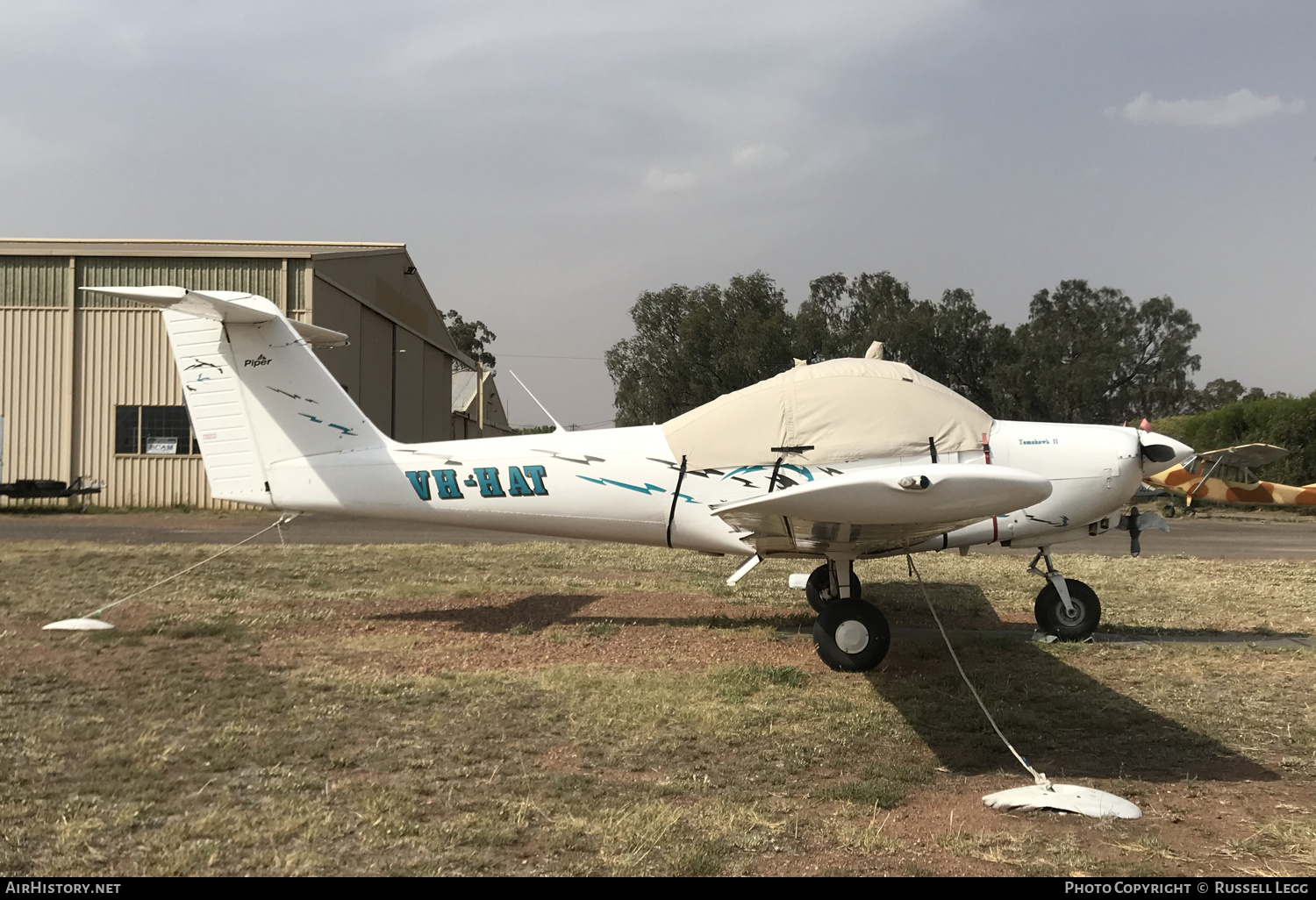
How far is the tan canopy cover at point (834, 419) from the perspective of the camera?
682cm

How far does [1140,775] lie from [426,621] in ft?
18.5

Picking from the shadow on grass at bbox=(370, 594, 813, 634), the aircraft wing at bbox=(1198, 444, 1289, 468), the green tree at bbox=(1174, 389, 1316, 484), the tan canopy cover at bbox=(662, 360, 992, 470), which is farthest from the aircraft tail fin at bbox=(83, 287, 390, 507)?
the green tree at bbox=(1174, 389, 1316, 484)

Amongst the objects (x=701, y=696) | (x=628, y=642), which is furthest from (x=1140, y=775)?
(x=628, y=642)

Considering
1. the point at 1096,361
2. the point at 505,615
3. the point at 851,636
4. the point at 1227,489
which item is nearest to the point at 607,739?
the point at 851,636

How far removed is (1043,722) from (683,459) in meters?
3.20

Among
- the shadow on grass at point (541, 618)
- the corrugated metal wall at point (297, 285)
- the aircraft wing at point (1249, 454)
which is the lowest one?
the shadow on grass at point (541, 618)

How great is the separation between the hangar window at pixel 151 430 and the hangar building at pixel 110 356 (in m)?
0.02

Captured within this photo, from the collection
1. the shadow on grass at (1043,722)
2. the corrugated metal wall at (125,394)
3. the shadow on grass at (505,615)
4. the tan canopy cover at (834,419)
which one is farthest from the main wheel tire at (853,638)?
the corrugated metal wall at (125,394)

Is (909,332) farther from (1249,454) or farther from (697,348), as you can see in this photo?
(1249,454)

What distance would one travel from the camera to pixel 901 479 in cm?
437

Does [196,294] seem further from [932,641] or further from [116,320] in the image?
[116,320]

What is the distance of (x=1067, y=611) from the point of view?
7441 mm

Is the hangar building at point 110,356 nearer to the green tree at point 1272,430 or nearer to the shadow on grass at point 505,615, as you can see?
the shadow on grass at point 505,615

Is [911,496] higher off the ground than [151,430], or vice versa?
[151,430]
